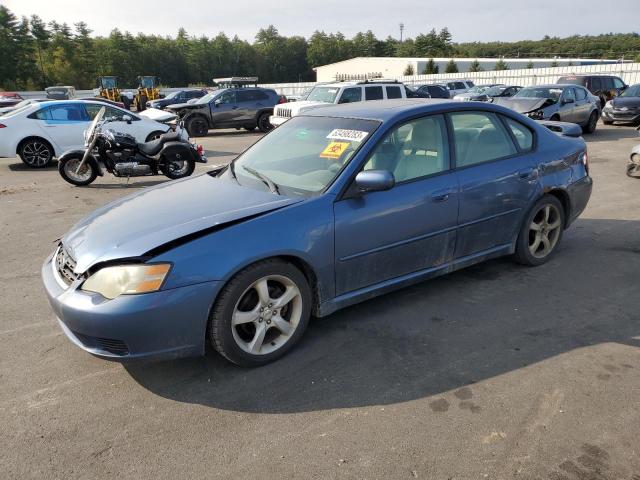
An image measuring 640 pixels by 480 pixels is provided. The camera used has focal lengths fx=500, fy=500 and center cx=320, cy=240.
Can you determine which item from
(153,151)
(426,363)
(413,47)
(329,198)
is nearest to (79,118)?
(153,151)

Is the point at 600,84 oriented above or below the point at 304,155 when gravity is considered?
above

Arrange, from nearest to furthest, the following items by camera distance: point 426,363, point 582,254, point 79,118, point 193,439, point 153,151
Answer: point 193,439
point 426,363
point 582,254
point 153,151
point 79,118

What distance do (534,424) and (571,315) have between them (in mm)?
1502

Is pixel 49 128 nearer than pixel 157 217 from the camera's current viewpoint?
No

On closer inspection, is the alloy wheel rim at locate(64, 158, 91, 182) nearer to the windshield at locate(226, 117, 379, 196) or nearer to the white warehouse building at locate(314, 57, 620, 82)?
the windshield at locate(226, 117, 379, 196)

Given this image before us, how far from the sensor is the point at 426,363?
10.7 ft

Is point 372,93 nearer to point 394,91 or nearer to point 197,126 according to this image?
point 394,91

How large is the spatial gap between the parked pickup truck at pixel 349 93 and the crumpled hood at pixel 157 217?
1102 centimetres

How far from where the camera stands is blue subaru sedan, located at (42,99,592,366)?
2.87 meters

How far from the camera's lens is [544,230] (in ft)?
16.0

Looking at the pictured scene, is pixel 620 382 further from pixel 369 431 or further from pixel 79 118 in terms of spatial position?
pixel 79 118

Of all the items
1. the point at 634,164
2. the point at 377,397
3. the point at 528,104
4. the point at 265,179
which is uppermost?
the point at 528,104

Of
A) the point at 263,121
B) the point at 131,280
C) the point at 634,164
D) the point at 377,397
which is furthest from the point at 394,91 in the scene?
the point at 131,280

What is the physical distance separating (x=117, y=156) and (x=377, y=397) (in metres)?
8.12
